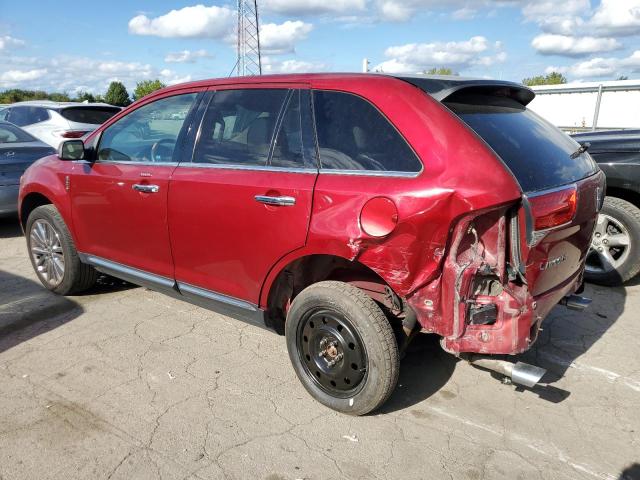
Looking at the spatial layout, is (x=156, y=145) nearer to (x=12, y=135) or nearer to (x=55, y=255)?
(x=55, y=255)

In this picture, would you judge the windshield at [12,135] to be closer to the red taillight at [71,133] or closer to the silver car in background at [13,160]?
the silver car in background at [13,160]

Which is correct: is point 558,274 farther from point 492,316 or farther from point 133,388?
point 133,388

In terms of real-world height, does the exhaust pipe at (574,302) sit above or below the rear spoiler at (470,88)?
below

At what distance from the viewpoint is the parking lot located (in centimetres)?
253

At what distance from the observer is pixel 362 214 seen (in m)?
2.62

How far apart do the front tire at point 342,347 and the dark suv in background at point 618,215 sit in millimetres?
3118

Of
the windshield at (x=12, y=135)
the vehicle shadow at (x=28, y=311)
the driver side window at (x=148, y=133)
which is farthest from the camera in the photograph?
the windshield at (x=12, y=135)

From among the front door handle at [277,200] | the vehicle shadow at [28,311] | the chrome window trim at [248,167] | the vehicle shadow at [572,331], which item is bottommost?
the vehicle shadow at [572,331]

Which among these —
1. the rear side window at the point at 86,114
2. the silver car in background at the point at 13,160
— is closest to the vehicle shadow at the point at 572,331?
the silver car in background at the point at 13,160

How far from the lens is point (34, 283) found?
16.6 feet

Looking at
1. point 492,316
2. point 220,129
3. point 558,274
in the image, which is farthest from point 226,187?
point 558,274

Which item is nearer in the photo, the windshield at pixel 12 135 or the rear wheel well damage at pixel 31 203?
the rear wheel well damage at pixel 31 203

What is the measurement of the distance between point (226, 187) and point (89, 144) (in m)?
1.75

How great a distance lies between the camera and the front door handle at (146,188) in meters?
3.57
